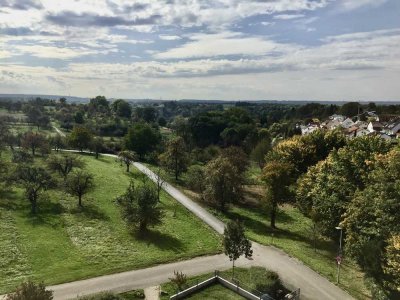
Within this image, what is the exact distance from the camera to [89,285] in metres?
27.1

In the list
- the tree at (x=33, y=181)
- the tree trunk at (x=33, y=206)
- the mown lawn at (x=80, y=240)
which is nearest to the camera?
the mown lawn at (x=80, y=240)

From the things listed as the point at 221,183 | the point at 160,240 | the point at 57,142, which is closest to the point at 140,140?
the point at 57,142

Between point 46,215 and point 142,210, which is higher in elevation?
point 142,210

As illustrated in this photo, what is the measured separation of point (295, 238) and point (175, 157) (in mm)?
28842

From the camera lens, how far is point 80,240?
36438 millimetres

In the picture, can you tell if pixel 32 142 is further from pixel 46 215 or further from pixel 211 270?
pixel 211 270

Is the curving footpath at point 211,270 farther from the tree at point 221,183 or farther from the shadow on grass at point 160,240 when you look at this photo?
the tree at point 221,183

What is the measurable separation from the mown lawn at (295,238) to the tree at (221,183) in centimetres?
164

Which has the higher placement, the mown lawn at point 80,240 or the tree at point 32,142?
the tree at point 32,142

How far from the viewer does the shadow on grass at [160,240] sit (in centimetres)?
3559

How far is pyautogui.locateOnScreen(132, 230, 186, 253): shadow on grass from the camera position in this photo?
35594mm

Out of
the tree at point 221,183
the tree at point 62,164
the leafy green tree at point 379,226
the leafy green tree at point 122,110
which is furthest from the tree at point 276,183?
the leafy green tree at point 122,110

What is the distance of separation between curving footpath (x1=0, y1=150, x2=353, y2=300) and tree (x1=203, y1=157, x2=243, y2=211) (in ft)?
43.2

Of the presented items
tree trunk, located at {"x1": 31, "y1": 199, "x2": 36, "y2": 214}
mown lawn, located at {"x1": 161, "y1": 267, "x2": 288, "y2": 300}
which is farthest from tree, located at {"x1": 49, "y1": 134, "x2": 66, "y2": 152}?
mown lawn, located at {"x1": 161, "y1": 267, "x2": 288, "y2": 300}
